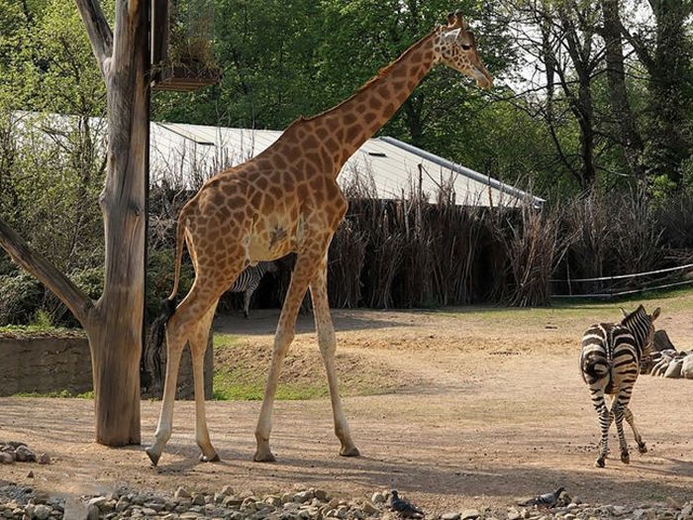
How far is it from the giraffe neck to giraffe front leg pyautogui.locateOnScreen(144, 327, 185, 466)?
1.85m

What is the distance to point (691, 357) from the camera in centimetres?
1461

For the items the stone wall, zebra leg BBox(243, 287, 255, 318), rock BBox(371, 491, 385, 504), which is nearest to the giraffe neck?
rock BBox(371, 491, 385, 504)

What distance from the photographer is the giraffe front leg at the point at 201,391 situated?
8086mm

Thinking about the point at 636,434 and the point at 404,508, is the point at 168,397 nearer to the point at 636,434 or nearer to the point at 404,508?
the point at 404,508

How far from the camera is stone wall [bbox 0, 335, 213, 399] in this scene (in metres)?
13.0

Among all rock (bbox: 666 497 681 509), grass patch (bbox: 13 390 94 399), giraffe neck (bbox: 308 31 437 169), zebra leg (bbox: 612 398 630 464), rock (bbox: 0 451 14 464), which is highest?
giraffe neck (bbox: 308 31 437 169)

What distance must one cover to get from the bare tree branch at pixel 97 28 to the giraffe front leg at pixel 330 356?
2413mm

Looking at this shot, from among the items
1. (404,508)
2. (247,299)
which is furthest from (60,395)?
(247,299)

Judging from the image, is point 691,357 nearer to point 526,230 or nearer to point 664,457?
point 664,457

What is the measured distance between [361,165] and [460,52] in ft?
59.7

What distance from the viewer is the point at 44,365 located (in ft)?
43.5

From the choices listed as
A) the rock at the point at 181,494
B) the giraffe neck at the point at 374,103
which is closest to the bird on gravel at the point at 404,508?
the rock at the point at 181,494

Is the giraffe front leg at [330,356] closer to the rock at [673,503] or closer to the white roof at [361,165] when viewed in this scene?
the rock at [673,503]

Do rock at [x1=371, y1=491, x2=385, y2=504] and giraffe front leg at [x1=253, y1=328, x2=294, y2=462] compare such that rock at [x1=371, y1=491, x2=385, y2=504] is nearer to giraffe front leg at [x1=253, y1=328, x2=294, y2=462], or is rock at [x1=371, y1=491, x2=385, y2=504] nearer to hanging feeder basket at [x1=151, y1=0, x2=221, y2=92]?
giraffe front leg at [x1=253, y1=328, x2=294, y2=462]
